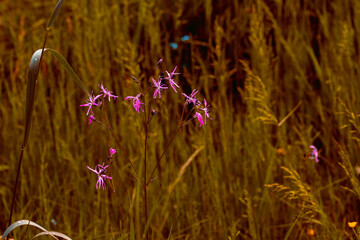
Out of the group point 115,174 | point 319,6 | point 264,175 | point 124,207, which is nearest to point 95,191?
point 115,174

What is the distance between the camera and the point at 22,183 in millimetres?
2137

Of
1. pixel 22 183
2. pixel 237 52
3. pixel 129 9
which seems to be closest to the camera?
pixel 22 183

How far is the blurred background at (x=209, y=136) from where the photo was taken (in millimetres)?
1911

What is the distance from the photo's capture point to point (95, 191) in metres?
2.22

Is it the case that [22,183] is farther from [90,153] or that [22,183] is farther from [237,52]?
[237,52]

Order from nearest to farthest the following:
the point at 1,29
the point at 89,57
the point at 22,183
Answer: the point at 22,183, the point at 89,57, the point at 1,29

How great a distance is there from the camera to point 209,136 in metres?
2.18

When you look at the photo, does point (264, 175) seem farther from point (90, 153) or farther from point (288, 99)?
point (90, 153)

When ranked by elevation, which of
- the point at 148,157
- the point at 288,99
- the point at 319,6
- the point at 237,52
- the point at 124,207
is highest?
the point at 319,6

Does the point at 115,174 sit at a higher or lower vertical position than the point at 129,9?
lower

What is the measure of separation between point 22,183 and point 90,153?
313 mm

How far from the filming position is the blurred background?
191 centimetres

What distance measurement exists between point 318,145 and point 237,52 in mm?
708

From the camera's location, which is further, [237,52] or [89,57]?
[237,52]
